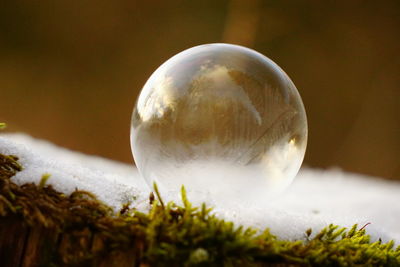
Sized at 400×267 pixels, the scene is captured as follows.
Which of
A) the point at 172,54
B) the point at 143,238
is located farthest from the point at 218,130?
the point at 172,54

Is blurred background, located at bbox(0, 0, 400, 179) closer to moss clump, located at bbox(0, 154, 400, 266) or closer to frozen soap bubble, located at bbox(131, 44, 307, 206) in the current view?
frozen soap bubble, located at bbox(131, 44, 307, 206)

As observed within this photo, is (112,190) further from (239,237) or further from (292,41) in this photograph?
(292,41)

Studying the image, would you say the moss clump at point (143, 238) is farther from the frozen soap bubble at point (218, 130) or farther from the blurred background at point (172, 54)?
the blurred background at point (172, 54)

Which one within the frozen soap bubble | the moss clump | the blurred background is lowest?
the moss clump

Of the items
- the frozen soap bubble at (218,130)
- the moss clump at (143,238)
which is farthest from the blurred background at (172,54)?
the moss clump at (143,238)

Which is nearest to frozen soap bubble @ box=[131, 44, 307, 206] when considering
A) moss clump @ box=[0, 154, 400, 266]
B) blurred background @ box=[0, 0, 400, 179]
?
moss clump @ box=[0, 154, 400, 266]

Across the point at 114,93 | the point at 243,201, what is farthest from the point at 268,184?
the point at 114,93
